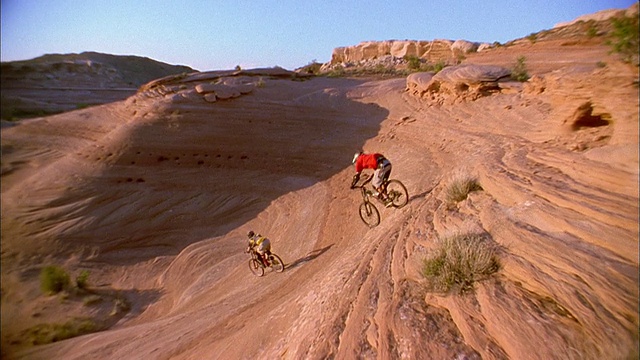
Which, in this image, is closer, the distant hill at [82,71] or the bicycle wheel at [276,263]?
the distant hill at [82,71]

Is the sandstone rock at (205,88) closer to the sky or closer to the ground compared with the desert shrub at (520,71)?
closer to the sky

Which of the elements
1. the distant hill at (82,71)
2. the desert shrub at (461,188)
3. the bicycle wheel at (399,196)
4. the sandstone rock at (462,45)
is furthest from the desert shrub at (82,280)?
the sandstone rock at (462,45)

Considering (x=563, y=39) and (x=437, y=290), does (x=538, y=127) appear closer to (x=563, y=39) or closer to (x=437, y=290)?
(x=563, y=39)

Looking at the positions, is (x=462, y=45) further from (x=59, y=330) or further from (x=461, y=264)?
(x=59, y=330)

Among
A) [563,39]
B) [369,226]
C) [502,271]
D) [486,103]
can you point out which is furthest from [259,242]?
[486,103]

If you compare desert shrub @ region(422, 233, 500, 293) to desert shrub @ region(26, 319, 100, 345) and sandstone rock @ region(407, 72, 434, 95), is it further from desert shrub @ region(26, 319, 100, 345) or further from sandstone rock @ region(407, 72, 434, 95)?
sandstone rock @ region(407, 72, 434, 95)

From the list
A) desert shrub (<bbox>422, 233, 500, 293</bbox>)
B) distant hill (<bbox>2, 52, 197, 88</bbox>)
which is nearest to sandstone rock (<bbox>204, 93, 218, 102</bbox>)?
distant hill (<bbox>2, 52, 197, 88</bbox>)

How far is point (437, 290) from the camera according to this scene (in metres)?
3.40

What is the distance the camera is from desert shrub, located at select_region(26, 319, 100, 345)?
442 centimetres

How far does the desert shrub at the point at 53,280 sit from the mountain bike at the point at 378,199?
5793mm

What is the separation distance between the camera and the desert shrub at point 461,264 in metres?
3.27

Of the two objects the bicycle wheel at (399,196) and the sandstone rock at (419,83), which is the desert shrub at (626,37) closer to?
the bicycle wheel at (399,196)

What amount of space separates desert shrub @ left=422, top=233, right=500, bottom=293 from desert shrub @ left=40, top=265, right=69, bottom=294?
586cm

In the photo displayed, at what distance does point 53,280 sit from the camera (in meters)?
6.39
